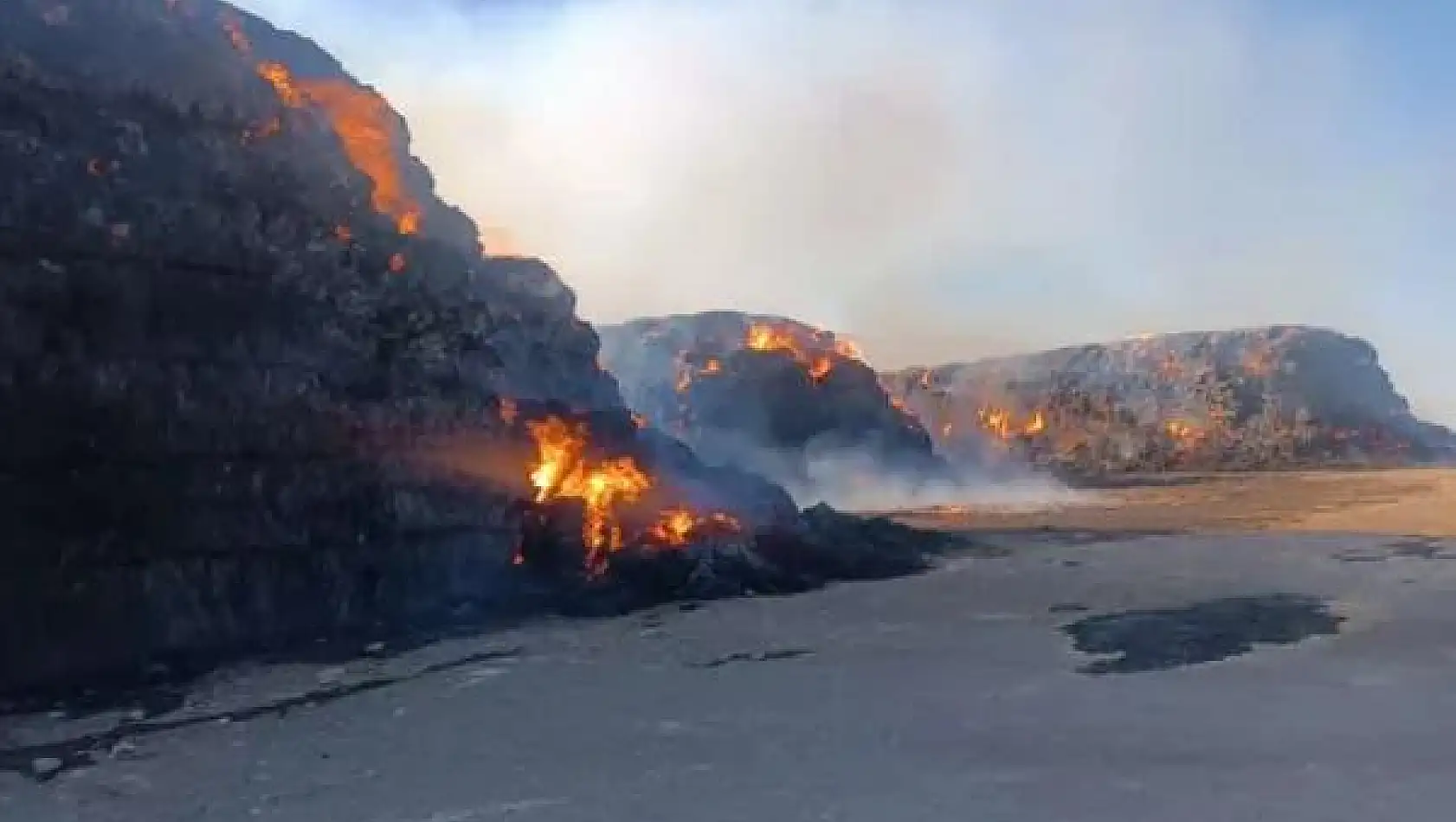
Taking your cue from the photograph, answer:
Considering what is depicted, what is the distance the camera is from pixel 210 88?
42.2 metres

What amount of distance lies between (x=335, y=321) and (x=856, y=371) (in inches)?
3423

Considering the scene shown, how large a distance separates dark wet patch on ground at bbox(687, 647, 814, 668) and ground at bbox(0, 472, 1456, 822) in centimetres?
13

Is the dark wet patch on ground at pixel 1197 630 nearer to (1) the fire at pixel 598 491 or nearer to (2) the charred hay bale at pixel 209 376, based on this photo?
(1) the fire at pixel 598 491

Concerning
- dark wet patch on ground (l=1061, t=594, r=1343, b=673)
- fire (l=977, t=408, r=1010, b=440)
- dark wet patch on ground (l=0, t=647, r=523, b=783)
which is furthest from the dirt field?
fire (l=977, t=408, r=1010, b=440)

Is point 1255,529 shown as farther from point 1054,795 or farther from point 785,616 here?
point 1054,795

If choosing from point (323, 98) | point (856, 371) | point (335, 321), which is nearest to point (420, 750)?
point (335, 321)

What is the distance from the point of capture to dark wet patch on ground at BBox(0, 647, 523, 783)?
71.3 feet

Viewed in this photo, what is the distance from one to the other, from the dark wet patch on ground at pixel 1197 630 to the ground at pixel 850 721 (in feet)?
0.46

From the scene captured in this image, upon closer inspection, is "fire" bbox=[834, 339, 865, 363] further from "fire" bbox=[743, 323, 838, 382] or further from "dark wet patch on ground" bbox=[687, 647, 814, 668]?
"dark wet patch on ground" bbox=[687, 647, 814, 668]

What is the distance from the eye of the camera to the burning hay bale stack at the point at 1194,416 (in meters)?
158

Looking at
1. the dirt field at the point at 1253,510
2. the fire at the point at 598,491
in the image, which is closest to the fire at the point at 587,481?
the fire at the point at 598,491

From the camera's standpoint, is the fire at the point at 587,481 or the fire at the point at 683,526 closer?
the fire at the point at 587,481

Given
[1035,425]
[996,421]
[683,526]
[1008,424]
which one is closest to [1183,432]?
[1035,425]

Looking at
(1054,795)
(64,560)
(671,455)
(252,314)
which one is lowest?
(1054,795)
